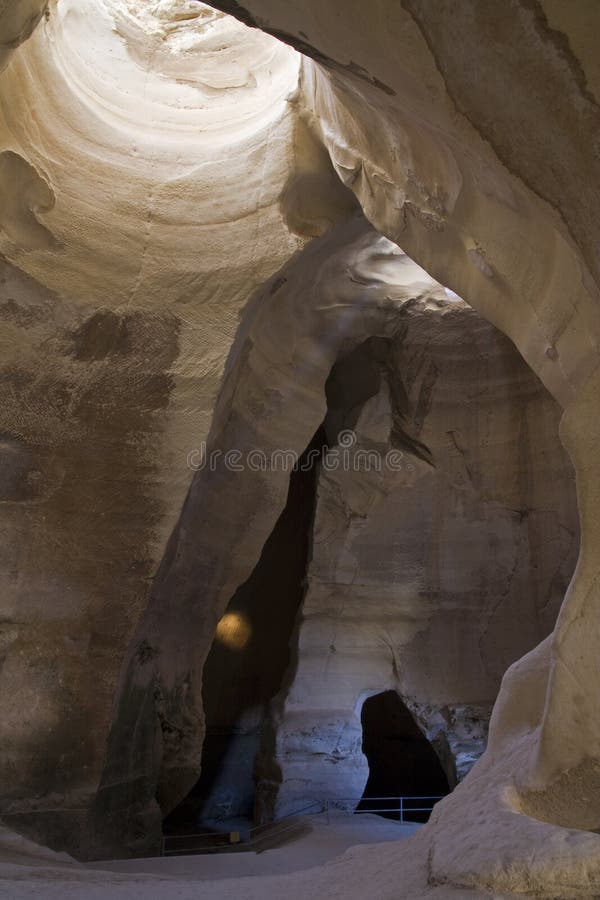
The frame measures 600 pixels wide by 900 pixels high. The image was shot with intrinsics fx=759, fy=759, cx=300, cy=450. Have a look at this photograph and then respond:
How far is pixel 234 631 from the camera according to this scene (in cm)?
1072

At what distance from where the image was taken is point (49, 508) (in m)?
5.40

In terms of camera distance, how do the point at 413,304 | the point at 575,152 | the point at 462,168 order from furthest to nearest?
the point at 413,304 → the point at 462,168 → the point at 575,152

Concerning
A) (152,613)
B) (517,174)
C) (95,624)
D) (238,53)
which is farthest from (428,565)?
(517,174)

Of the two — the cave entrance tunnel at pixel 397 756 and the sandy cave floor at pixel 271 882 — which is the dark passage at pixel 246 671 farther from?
the sandy cave floor at pixel 271 882

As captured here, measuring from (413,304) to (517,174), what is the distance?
6.20 meters

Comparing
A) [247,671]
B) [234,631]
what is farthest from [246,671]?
[234,631]

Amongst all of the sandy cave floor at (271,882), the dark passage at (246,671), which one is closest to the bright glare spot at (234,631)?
the dark passage at (246,671)

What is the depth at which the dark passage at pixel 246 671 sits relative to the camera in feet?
33.3

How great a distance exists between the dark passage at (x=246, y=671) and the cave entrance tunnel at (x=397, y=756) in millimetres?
1742

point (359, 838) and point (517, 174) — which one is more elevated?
point (517, 174)

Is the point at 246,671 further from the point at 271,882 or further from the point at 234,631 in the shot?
the point at 271,882

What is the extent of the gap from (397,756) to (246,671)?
2629 mm

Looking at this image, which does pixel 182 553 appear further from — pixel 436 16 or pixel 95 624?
pixel 436 16

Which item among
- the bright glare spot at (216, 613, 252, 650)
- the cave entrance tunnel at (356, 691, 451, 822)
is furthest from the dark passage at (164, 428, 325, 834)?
the cave entrance tunnel at (356, 691, 451, 822)
